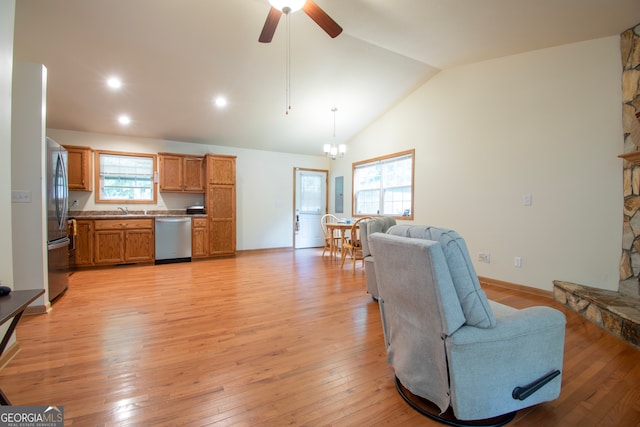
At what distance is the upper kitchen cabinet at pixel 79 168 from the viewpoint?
4805 mm

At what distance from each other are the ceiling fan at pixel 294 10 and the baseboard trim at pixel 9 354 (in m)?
3.14

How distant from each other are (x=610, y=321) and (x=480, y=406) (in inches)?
82.4

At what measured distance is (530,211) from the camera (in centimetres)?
340

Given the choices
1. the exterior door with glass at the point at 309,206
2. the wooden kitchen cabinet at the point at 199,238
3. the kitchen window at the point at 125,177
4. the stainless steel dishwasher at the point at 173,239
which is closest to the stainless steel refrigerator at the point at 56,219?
the stainless steel dishwasher at the point at 173,239

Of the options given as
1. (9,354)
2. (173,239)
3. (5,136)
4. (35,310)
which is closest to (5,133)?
(5,136)

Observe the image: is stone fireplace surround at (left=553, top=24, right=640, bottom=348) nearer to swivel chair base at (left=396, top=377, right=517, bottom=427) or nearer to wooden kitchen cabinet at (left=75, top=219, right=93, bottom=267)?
swivel chair base at (left=396, top=377, right=517, bottom=427)

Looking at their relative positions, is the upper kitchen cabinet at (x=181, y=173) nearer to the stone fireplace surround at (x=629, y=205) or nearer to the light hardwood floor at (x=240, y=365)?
the light hardwood floor at (x=240, y=365)

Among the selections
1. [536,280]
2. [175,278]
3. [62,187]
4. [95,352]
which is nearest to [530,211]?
[536,280]

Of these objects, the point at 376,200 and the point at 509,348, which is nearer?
the point at 509,348

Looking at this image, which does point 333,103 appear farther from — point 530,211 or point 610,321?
point 610,321

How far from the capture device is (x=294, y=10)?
6.98ft

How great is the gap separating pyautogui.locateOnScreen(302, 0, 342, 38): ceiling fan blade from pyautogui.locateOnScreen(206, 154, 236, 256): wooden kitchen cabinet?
3.74 metres

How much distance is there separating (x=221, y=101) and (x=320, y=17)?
280 centimetres

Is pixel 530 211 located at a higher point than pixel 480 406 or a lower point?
higher
